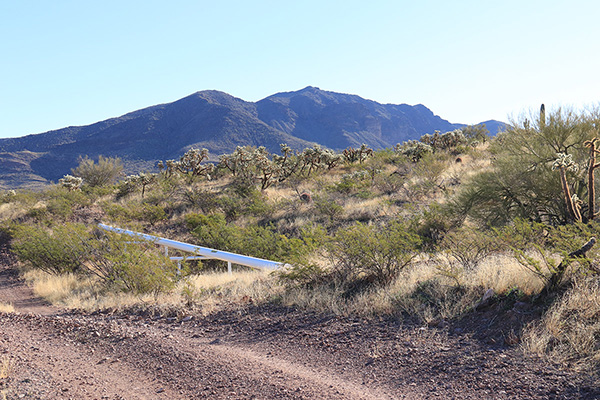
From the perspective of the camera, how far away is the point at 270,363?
450 centimetres

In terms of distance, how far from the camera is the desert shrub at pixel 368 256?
21.9 ft

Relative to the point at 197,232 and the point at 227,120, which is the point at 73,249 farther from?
the point at 227,120

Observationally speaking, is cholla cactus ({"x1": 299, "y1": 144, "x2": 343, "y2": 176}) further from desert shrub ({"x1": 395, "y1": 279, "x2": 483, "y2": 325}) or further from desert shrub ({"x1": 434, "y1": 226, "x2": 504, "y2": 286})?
desert shrub ({"x1": 395, "y1": 279, "x2": 483, "y2": 325})

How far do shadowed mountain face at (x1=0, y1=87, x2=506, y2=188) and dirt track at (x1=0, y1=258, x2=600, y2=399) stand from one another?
92347mm

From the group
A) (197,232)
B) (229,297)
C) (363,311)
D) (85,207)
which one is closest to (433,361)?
(363,311)

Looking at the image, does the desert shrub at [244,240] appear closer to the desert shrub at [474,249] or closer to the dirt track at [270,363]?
the desert shrub at [474,249]

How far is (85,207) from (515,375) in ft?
71.3

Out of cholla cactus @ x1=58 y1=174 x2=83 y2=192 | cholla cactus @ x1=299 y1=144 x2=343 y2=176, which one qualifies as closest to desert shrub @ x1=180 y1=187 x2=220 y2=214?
cholla cactus @ x1=299 y1=144 x2=343 y2=176

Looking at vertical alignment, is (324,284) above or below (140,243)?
below

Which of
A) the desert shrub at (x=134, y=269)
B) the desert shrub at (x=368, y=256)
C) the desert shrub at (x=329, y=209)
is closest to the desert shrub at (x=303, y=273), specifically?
the desert shrub at (x=368, y=256)

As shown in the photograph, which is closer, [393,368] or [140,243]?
[393,368]

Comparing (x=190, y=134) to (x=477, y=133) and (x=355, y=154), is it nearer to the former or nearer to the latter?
(x=355, y=154)

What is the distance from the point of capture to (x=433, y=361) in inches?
165

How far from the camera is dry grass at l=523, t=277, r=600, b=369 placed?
12.7 ft
